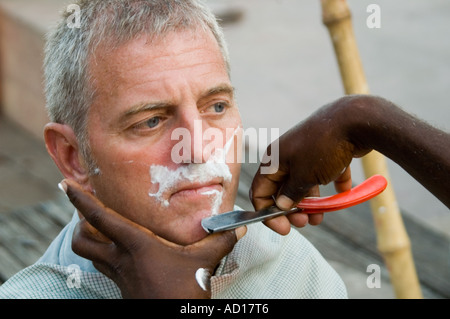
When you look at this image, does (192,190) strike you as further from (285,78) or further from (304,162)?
(285,78)

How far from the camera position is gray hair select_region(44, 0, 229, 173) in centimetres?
200

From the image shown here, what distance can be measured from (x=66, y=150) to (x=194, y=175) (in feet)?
1.44

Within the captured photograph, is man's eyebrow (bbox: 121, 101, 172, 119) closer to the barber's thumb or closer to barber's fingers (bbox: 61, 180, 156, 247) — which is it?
barber's fingers (bbox: 61, 180, 156, 247)

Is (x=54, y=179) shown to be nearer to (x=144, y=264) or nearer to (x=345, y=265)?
(x=345, y=265)

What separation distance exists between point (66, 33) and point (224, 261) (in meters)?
0.81

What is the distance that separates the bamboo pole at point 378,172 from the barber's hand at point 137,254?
43.6 inches

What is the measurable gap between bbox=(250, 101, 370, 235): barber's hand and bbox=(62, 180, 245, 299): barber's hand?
0.93 ft

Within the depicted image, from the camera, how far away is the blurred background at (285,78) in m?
5.11

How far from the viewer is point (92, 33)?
2.03 meters
